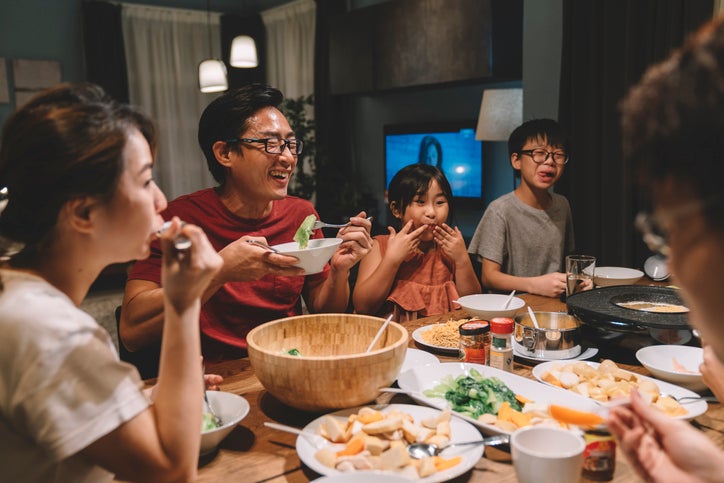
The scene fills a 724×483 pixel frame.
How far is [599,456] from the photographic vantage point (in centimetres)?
95

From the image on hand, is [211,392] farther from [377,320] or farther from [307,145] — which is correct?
[307,145]

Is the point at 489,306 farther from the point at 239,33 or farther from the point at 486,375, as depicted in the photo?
the point at 239,33

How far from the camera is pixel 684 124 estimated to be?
53 cm

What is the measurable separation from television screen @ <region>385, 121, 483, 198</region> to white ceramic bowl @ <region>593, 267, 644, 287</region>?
2.44 meters

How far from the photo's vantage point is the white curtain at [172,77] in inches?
266

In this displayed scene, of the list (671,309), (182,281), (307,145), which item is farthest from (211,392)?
(307,145)

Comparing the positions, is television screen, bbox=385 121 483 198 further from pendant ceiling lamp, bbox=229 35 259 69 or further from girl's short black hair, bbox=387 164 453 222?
girl's short black hair, bbox=387 164 453 222

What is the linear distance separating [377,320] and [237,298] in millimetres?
711

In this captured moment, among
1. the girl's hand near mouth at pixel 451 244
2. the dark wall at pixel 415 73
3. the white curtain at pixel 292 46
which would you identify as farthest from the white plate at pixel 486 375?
the white curtain at pixel 292 46

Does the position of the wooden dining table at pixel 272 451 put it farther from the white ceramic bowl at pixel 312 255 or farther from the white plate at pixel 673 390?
the white ceramic bowl at pixel 312 255

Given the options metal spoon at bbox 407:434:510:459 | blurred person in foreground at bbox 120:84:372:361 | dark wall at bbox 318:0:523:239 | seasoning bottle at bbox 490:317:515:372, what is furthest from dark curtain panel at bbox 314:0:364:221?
metal spoon at bbox 407:434:510:459

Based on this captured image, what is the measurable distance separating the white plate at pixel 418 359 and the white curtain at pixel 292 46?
563 cm

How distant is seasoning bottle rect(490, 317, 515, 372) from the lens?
137 centimetres

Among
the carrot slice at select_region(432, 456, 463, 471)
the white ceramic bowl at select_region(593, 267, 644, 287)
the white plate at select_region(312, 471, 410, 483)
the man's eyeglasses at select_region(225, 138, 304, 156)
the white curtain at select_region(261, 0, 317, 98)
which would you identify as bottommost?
the carrot slice at select_region(432, 456, 463, 471)
